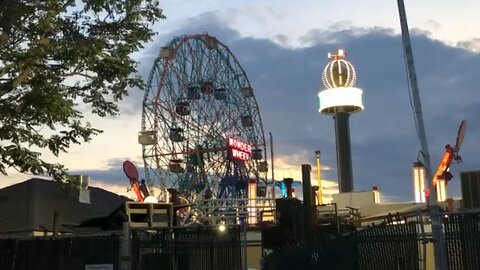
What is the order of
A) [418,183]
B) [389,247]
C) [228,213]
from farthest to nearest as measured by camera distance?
1. [418,183]
2. [228,213]
3. [389,247]

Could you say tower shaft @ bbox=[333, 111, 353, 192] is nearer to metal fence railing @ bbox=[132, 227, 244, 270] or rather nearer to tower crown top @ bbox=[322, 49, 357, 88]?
tower crown top @ bbox=[322, 49, 357, 88]

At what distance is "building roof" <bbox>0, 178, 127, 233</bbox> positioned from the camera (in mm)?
21500

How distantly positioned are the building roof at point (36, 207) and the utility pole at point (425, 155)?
14.1 metres

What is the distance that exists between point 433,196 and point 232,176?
65.4 meters

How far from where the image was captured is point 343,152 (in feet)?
176

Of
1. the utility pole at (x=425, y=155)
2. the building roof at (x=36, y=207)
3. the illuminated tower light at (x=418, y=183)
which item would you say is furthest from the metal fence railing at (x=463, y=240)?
the illuminated tower light at (x=418, y=183)

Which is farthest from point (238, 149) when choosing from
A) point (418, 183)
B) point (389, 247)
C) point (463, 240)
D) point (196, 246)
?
point (463, 240)

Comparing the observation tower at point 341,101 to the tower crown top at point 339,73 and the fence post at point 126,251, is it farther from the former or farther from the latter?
the fence post at point 126,251

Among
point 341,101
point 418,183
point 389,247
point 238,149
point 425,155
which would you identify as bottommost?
point 389,247

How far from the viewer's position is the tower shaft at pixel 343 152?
5303 centimetres

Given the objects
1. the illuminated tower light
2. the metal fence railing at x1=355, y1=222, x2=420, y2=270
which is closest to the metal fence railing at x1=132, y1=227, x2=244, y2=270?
the metal fence railing at x1=355, y1=222, x2=420, y2=270

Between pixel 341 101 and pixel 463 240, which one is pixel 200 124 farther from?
pixel 463 240

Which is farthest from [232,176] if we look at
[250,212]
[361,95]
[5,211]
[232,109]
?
[5,211]

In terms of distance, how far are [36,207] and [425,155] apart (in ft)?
51.9
